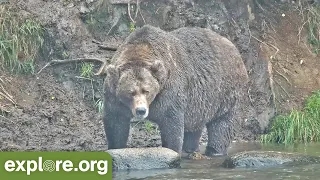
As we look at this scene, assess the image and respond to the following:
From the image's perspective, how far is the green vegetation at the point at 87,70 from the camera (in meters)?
14.5

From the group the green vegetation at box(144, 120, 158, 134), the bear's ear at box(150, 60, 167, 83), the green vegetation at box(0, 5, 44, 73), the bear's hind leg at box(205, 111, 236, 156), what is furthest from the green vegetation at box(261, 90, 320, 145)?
the green vegetation at box(0, 5, 44, 73)

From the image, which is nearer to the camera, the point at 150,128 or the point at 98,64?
the point at 150,128

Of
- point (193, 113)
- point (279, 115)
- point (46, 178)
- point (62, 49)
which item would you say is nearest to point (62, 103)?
point (62, 49)

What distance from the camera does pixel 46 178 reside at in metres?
9.01

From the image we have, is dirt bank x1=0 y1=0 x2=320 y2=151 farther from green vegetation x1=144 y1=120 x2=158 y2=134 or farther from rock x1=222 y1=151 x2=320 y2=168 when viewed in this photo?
rock x1=222 y1=151 x2=320 y2=168

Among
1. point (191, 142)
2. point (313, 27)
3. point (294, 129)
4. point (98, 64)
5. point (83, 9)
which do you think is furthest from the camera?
point (313, 27)

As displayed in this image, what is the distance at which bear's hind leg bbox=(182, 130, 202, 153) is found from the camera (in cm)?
1293

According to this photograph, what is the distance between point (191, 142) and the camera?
42.5 feet

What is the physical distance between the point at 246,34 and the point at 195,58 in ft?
12.5

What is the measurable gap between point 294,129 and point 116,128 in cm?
410

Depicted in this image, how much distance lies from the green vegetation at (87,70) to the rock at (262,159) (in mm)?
3816

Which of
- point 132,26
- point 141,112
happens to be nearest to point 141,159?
point 141,112

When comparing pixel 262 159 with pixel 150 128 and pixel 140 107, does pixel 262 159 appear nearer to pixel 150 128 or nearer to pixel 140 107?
pixel 140 107

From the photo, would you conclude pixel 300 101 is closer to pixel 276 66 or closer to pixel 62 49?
pixel 276 66
